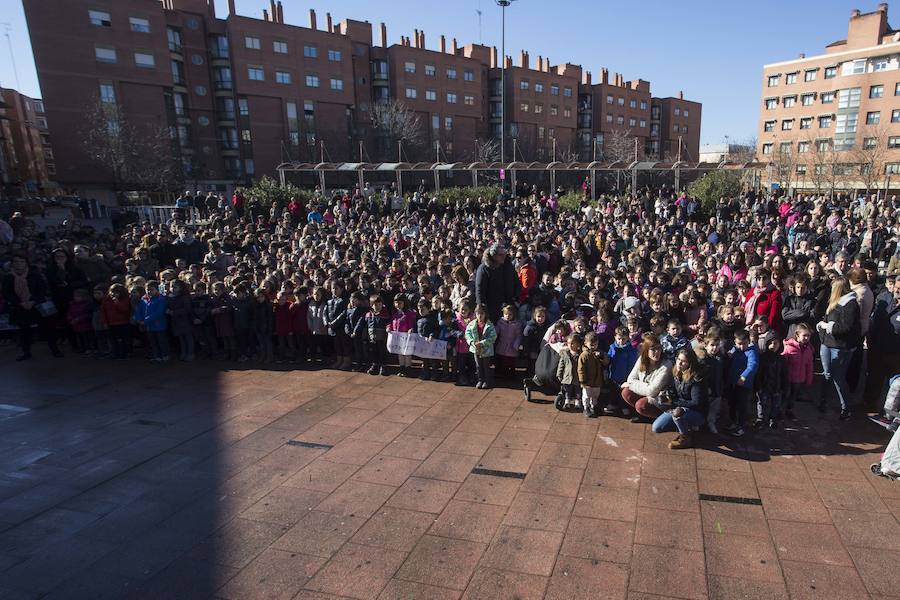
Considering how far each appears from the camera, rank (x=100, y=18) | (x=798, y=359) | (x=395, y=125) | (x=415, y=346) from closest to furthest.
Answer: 1. (x=798, y=359)
2. (x=415, y=346)
3. (x=100, y=18)
4. (x=395, y=125)

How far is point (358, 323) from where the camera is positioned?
826 cm

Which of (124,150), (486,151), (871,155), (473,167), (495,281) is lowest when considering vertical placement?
(495,281)

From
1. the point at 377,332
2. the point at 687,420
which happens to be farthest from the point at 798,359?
the point at 377,332

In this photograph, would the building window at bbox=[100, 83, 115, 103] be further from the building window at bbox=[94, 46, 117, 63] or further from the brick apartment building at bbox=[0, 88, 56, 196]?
the brick apartment building at bbox=[0, 88, 56, 196]

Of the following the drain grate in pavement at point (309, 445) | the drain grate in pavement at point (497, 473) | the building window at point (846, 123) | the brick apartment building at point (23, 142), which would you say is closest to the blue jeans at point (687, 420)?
the drain grate in pavement at point (497, 473)

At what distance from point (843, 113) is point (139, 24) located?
66.0 metres

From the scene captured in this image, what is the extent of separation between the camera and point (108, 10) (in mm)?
39812

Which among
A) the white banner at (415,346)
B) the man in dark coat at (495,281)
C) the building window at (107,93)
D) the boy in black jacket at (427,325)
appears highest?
the building window at (107,93)

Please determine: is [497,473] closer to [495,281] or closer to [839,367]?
[495,281]

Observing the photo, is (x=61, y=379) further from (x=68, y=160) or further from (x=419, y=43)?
→ (x=419, y=43)

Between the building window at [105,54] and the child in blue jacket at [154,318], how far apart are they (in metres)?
41.8

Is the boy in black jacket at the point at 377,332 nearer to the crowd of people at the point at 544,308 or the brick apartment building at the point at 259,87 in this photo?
the crowd of people at the point at 544,308

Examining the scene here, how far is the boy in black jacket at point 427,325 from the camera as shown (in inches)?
307

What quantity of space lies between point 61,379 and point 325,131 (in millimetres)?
44999
